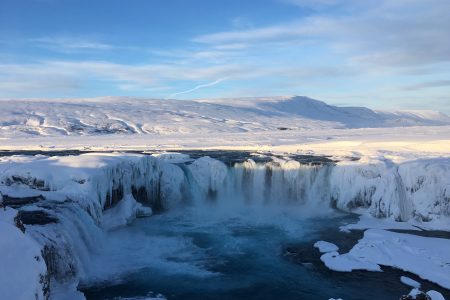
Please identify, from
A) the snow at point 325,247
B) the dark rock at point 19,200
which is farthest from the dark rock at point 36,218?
the snow at point 325,247

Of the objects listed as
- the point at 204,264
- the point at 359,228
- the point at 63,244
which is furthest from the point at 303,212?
the point at 63,244

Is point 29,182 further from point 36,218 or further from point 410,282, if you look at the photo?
point 410,282

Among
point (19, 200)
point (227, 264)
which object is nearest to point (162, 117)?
point (19, 200)

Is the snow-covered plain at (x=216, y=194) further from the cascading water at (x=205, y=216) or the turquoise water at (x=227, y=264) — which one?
the turquoise water at (x=227, y=264)

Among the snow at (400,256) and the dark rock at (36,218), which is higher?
the dark rock at (36,218)

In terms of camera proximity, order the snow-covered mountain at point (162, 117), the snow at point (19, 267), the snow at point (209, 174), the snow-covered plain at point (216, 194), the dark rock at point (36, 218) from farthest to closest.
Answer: the snow-covered mountain at point (162, 117) → the snow at point (209, 174) → the dark rock at point (36, 218) → the snow-covered plain at point (216, 194) → the snow at point (19, 267)

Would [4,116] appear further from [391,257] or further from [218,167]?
[391,257]

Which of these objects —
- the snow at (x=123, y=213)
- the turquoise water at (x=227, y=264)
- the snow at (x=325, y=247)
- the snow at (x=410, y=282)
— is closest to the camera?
the turquoise water at (x=227, y=264)
